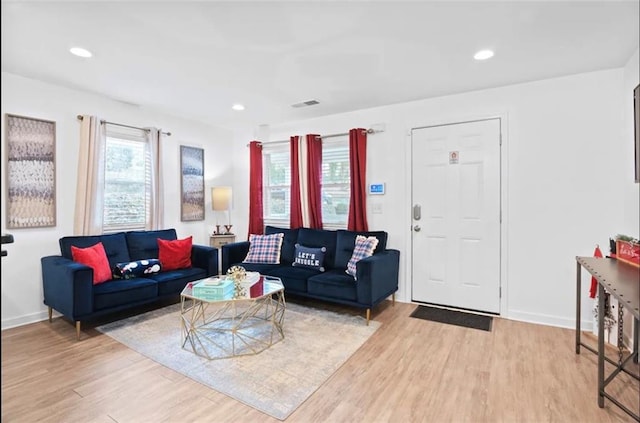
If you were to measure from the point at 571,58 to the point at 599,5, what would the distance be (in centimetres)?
81

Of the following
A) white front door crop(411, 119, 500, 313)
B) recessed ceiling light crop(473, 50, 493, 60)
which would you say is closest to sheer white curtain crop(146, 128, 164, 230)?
white front door crop(411, 119, 500, 313)

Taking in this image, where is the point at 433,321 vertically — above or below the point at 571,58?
below

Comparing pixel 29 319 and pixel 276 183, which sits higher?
pixel 276 183

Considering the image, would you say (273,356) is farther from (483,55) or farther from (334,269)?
(483,55)

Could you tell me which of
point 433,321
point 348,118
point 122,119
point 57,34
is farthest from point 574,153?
point 122,119

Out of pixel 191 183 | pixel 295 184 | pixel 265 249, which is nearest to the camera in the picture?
pixel 265 249

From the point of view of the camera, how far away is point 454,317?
3494 mm

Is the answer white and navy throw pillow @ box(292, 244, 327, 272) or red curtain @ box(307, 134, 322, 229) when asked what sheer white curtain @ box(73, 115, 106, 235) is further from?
red curtain @ box(307, 134, 322, 229)

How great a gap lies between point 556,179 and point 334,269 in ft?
8.01

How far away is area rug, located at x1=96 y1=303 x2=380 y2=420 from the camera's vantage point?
2137 mm

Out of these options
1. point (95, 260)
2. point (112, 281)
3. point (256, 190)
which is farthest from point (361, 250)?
point (95, 260)

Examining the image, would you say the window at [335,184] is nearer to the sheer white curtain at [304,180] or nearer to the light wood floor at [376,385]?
the sheer white curtain at [304,180]

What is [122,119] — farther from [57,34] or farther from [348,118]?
[348,118]

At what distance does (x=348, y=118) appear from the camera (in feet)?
14.3
